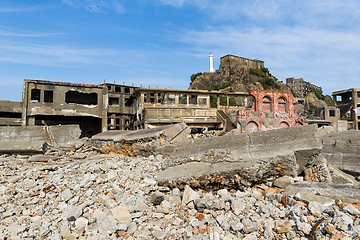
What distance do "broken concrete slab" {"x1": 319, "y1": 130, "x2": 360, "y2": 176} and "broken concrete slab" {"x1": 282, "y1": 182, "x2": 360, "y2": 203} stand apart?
3462mm

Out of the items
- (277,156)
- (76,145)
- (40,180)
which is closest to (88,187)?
(40,180)

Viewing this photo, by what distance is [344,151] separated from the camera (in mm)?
6715

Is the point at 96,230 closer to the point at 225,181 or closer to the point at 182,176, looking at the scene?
the point at 182,176

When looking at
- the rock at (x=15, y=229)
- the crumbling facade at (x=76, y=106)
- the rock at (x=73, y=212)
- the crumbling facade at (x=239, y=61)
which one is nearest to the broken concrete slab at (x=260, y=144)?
the rock at (x=73, y=212)

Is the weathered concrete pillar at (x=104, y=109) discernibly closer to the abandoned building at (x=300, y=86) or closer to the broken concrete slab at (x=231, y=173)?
the broken concrete slab at (x=231, y=173)

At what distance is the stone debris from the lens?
2861 mm

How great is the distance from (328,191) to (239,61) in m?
53.7

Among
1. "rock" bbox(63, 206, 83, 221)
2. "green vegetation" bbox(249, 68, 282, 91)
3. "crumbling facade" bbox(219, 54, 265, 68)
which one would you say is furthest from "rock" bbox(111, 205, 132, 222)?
"crumbling facade" bbox(219, 54, 265, 68)

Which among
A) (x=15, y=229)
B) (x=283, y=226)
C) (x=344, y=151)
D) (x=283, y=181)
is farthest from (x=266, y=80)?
(x=15, y=229)

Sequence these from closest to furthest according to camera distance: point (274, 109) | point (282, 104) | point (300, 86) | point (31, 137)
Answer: point (31, 137)
point (274, 109)
point (282, 104)
point (300, 86)

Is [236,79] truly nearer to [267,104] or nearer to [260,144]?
[267,104]

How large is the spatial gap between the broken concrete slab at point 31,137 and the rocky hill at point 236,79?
1524 inches

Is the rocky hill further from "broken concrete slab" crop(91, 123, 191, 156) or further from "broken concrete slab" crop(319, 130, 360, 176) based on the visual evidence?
"broken concrete slab" crop(91, 123, 191, 156)

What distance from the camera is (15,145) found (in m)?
7.66
